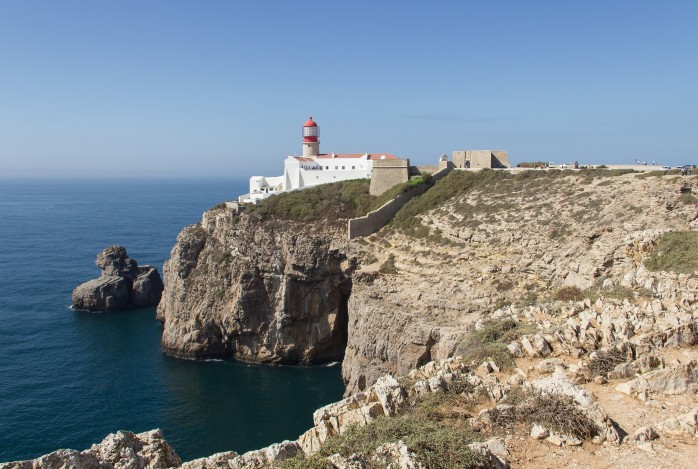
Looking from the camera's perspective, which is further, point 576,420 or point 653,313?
point 653,313

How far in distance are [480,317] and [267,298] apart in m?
18.2

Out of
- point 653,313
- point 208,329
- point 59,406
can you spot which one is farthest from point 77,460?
point 208,329

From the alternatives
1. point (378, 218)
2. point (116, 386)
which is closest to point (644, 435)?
point (378, 218)

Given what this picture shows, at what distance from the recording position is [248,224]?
41.3 metres

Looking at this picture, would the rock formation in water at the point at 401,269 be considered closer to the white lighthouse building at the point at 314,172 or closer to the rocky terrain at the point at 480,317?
the rocky terrain at the point at 480,317

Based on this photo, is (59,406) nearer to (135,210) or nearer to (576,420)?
(576,420)

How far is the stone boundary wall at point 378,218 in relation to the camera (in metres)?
37.2

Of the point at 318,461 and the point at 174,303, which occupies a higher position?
the point at 318,461

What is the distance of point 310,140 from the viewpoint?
186ft

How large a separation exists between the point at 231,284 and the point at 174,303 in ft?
18.6

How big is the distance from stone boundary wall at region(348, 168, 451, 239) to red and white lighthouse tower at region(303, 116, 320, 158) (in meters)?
18.6

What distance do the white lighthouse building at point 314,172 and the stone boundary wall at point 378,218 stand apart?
1015cm

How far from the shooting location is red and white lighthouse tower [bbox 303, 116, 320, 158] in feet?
186

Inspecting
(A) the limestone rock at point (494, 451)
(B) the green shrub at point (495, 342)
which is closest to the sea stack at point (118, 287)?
(B) the green shrub at point (495, 342)
